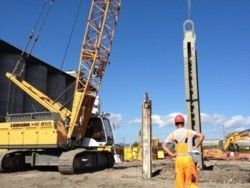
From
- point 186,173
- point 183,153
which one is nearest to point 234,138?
point 183,153

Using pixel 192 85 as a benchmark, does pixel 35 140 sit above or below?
below

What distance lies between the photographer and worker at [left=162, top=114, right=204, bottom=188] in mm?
7652

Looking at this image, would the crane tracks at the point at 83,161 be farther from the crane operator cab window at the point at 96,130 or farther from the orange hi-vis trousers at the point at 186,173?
the orange hi-vis trousers at the point at 186,173

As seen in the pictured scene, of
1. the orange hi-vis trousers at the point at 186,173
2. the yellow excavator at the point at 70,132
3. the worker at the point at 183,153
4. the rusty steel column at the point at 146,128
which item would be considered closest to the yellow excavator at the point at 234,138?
the yellow excavator at the point at 70,132

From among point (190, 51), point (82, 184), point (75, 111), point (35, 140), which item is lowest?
point (82, 184)

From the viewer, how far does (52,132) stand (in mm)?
20531

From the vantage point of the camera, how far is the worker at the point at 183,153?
7652 mm

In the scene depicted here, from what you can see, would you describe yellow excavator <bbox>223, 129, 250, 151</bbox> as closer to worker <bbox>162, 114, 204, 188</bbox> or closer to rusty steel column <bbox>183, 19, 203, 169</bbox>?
rusty steel column <bbox>183, 19, 203, 169</bbox>

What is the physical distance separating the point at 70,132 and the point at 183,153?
14.4 metres

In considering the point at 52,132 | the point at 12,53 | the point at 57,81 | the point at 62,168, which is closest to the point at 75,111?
the point at 52,132

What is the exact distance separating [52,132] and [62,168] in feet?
6.33

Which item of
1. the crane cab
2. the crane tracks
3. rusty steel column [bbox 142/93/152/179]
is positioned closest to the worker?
rusty steel column [bbox 142/93/152/179]

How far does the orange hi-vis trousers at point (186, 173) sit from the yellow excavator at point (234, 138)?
2964 centimetres

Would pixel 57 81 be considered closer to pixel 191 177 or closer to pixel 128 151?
pixel 128 151
